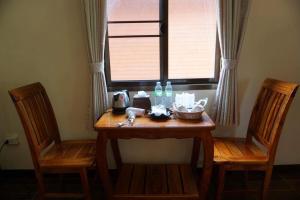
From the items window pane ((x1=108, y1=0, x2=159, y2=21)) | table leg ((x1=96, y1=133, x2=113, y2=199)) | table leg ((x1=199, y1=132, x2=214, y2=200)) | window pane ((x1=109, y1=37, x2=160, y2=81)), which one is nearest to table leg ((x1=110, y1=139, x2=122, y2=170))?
table leg ((x1=96, y1=133, x2=113, y2=199))

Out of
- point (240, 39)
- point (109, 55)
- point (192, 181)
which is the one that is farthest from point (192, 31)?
point (192, 181)

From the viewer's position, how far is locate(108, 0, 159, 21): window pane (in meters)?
2.01

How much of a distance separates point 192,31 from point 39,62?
1300 mm

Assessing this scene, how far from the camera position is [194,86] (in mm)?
2127

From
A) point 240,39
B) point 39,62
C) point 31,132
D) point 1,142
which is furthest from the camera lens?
point 1,142

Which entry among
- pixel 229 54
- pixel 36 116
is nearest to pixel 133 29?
pixel 229 54

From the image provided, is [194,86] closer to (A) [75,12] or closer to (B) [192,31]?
(B) [192,31]

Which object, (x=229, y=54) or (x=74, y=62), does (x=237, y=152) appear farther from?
(x=74, y=62)

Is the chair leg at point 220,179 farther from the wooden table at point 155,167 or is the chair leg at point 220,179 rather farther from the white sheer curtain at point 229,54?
the white sheer curtain at point 229,54

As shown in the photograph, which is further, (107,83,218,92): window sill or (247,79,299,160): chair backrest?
(107,83,218,92): window sill

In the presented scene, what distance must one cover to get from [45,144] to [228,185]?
5.13 ft

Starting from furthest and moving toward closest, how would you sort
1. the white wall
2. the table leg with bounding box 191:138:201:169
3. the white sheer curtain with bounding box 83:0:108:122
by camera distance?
1. the table leg with bounding box 191:138:201:169
2. the white wall
3. the white sheer curtain with bounding box 83:0:108:122

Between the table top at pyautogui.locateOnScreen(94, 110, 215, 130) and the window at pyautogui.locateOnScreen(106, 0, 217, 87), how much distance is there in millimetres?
457

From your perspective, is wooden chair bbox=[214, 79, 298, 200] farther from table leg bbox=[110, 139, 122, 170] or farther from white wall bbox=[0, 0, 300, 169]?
table leg bbox=[110, 139, 122, 170]
